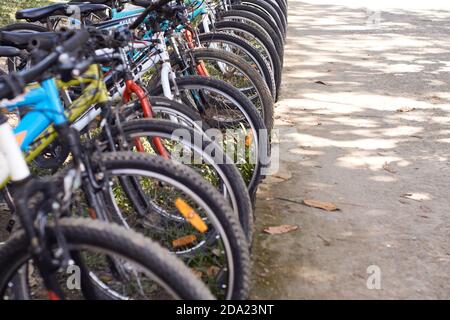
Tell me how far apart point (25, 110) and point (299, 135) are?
9.06 ft

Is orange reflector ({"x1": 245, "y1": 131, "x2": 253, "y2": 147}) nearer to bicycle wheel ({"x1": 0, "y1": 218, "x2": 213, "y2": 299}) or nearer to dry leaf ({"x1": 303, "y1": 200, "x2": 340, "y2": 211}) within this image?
dry leaf ({"x1": 303, "y1": 200, "x2": 340, "y2": 211})

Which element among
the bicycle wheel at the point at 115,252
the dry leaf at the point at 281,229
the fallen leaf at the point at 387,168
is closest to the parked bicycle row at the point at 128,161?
the bicycle wheel at the point at 115,252

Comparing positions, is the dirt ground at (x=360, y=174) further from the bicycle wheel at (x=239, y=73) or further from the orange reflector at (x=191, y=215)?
the orange reflector at (x=191, y=215)

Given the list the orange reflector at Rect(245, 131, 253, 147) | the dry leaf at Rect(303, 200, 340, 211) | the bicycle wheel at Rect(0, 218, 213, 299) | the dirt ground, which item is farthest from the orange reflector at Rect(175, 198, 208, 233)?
the dry leaf at Rect(303, 200, 340, 211)

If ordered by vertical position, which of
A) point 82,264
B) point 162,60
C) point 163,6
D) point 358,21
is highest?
point 163,6

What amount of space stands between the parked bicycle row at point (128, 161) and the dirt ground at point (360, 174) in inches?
14.4

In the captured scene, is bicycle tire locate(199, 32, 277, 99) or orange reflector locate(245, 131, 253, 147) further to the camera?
bicycle tire locate(199, 32, 277, 99)

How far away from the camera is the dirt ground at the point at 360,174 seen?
3.05 metres

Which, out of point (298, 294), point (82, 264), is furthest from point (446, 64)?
point (82, 264)

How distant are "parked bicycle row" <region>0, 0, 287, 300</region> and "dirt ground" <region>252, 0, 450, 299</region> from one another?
366 millimetres

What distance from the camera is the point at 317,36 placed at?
8.50 metres

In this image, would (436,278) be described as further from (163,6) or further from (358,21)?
(358,21)

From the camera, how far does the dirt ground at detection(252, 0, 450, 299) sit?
3.05 m
